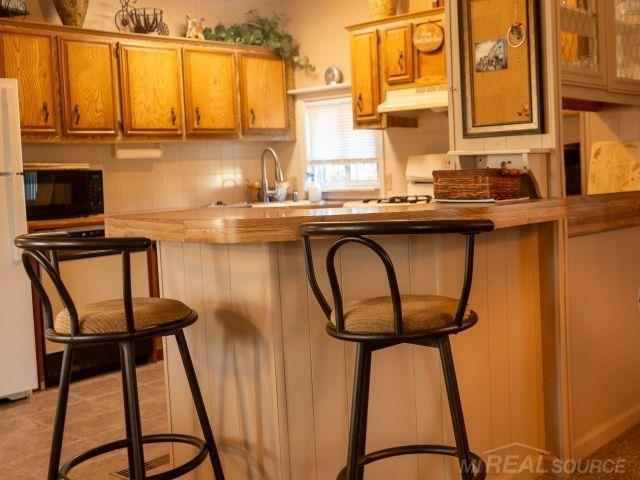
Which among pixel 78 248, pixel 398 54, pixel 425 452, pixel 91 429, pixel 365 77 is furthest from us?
pixel 365 77

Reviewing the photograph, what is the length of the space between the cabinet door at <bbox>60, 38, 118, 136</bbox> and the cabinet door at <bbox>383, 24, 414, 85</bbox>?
191 cm

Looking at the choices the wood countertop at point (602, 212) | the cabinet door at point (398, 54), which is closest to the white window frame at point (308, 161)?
the cabinet door at point (398, 54)

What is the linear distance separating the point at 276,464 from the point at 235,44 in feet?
14.7

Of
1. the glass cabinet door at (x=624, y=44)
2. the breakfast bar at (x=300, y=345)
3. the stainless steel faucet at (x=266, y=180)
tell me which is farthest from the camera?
the stainless steel faucet at (x=266, y=180)

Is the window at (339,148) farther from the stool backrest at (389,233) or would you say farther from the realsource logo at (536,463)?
the stool backrest at (389,233)

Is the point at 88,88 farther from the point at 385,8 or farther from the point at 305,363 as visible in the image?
the point at 305,363

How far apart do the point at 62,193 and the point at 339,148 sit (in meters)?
2.41

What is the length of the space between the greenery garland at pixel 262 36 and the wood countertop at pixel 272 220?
3.90 meters

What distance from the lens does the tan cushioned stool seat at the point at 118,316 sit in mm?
2262

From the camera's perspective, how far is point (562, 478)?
3.15 m

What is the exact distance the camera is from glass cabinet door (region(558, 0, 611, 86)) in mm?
3283

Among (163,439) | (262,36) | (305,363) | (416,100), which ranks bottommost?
(163,439)

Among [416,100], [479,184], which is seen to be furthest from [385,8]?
[479,184]

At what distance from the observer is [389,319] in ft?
6.86
